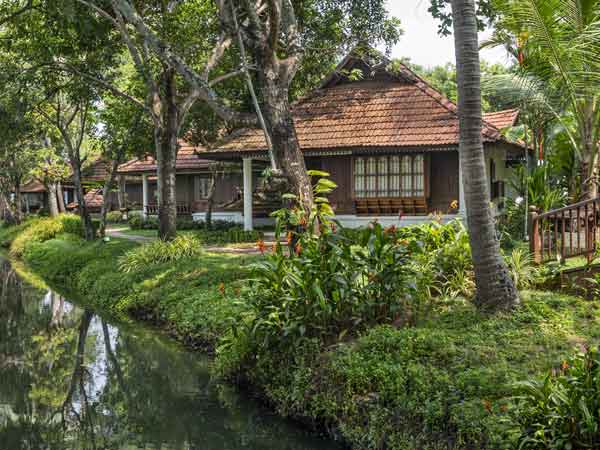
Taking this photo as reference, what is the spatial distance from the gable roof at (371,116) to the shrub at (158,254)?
4971 mm

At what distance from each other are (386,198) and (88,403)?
41.9ft

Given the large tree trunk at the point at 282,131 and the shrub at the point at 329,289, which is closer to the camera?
the shrub at the point at 329,289

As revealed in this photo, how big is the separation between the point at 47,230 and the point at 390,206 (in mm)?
14640

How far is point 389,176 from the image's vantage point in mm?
19734

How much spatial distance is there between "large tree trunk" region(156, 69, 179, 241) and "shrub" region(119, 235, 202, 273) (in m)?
0.54

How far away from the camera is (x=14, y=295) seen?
1772cm

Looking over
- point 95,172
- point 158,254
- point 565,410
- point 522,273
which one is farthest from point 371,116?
point 95,172

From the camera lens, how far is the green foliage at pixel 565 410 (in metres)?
4.70

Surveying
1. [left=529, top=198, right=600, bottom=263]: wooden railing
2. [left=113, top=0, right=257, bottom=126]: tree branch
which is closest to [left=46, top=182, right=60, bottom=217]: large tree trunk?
[left=113, top=0, right=257, bottom=126]: tree branch

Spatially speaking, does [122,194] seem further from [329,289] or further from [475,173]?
[475,173]

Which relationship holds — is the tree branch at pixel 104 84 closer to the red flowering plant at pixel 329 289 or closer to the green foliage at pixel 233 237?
the green foliage at pixel 233 237

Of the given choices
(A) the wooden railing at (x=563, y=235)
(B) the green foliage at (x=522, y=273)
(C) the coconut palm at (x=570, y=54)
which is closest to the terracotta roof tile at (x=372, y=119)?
(C) the coconut palm at (x=570, y=54)

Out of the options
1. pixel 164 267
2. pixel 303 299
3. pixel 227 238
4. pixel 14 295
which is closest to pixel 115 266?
pixel 164 267

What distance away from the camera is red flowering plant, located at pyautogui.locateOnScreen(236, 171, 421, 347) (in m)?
7.73
